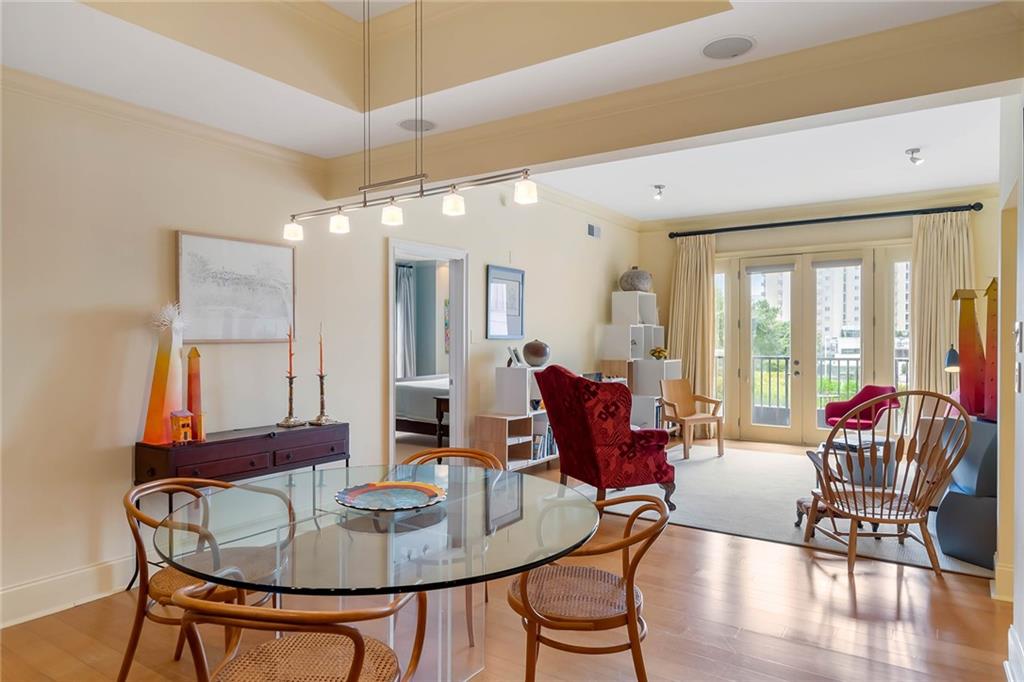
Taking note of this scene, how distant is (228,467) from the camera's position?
3311 millimetres

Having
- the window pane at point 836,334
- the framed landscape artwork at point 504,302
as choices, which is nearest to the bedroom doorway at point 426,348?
the framed landscape artwork at point 504,302

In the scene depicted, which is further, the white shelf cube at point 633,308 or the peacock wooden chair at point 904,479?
the white shelf cube at point 633,308

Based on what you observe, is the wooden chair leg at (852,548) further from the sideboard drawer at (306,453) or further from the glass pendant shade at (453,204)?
the sideboard drawer at (306,453)

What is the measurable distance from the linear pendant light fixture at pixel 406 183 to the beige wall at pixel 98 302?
1.54 feet

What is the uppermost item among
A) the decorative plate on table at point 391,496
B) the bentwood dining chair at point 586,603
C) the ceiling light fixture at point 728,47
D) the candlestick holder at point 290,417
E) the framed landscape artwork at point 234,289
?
the ceiling light fixture at point 728,47

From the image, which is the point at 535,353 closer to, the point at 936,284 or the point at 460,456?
the point at 460,456

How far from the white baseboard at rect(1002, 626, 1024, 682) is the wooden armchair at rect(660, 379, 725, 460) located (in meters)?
4.19

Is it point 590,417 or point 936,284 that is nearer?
point 590,417

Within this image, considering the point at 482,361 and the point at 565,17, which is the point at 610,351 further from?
the point at 565,17

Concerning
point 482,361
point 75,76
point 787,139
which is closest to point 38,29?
point 75,76

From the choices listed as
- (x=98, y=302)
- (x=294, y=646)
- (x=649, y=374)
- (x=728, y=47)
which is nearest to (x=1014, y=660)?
(x=294, y=646)

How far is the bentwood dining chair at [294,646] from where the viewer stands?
1.33 metres

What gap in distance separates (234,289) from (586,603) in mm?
2805

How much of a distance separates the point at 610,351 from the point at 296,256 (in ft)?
13.5
